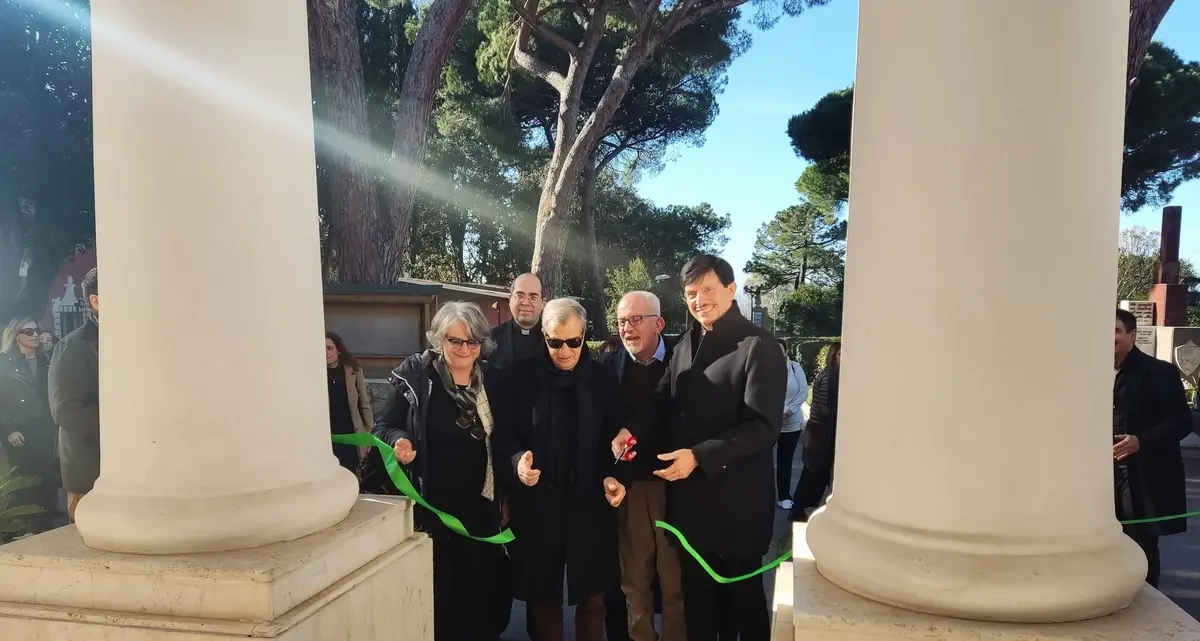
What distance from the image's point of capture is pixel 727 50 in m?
19.9

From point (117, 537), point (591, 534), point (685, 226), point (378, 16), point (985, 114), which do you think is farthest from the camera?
point (685, 226)

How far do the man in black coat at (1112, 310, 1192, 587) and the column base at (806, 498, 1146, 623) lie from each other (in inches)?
94.3

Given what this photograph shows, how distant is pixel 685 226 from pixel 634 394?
96.8 feet

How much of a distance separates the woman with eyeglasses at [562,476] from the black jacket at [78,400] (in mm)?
2484

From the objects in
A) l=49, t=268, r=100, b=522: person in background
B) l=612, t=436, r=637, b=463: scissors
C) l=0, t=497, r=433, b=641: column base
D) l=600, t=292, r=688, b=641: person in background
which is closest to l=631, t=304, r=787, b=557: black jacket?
l=600, t=292, r=688, b=641: person in background

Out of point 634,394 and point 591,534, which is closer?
point 591,534

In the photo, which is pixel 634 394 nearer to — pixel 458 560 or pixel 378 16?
pixel 458 560

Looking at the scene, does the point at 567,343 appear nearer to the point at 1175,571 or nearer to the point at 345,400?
the point at 345,400

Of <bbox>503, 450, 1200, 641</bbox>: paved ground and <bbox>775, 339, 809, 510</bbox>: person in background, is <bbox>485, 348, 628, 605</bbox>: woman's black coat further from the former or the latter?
<bbox>775, 339, 809, 510</bbox>: person in background

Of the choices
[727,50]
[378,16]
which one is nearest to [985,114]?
[727,50]

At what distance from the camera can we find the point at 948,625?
1.50 m

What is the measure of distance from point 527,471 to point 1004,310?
175 cm

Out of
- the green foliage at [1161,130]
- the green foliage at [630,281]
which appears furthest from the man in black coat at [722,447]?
the green foliage at [630,281]

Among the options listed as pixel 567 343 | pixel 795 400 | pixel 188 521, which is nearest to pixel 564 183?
pixel 795 400
